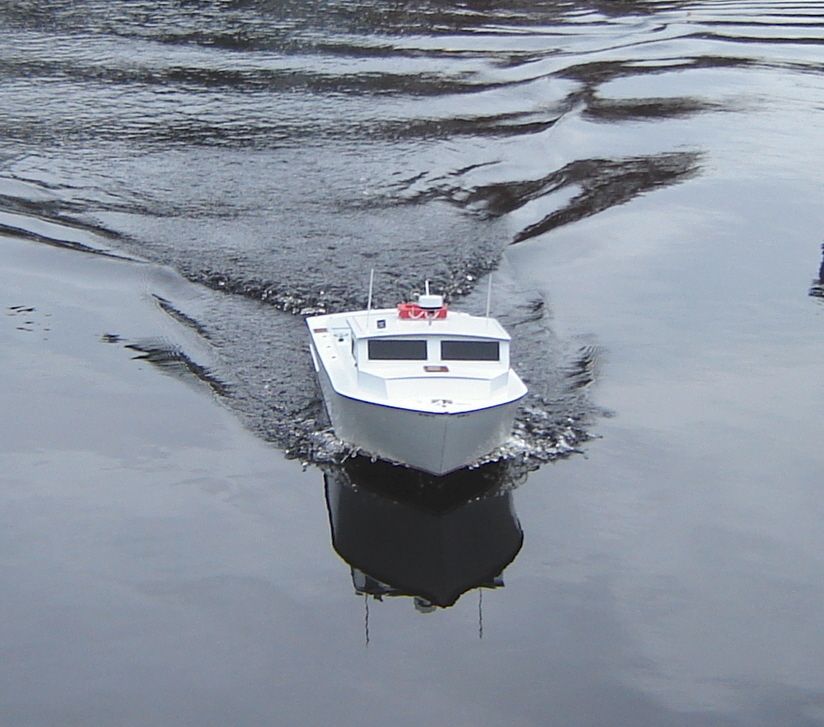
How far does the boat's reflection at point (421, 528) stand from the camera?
77.4ft

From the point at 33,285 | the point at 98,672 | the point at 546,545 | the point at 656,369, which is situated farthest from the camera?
the point at 33,285

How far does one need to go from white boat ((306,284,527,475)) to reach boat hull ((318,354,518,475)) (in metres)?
0.02

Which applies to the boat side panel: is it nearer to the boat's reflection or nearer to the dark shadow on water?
the boat's reflection

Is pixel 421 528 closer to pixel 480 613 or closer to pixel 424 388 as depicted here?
pixel 424 388

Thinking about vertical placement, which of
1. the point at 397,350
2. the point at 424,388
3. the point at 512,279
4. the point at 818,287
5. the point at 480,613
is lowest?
the point at 818,287

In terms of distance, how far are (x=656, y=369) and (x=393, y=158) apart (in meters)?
17.9

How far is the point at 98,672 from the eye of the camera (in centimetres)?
2022

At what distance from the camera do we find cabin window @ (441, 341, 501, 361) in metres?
27.2

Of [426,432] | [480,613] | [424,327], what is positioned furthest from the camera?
[424,327]

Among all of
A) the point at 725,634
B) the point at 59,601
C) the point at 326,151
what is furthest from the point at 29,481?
the point at 326,151

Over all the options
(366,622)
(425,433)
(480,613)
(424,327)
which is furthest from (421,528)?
(424,327)

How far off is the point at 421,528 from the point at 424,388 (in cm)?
277

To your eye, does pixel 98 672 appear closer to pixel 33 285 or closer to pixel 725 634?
pixel 725 634

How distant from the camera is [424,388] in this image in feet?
85.9
